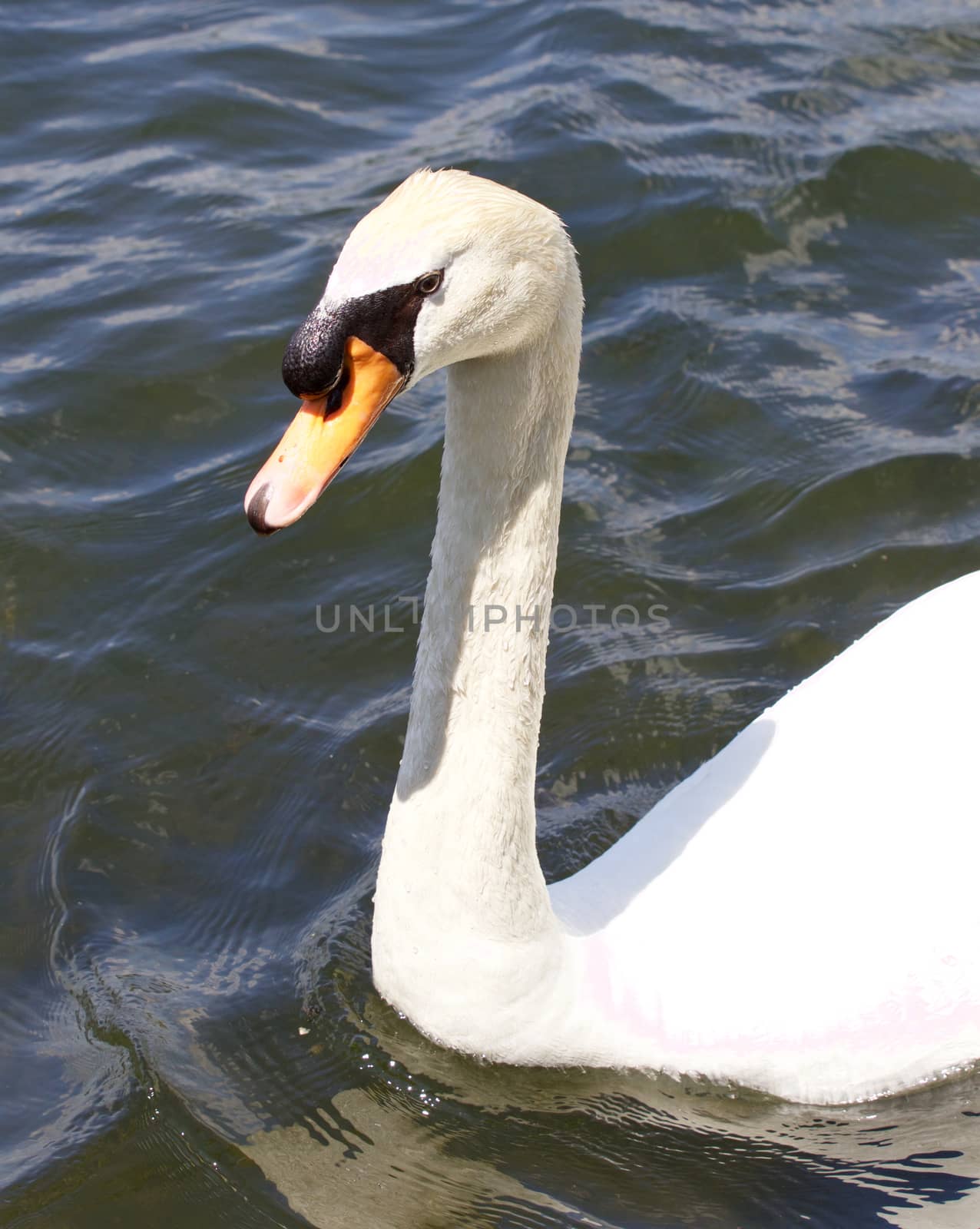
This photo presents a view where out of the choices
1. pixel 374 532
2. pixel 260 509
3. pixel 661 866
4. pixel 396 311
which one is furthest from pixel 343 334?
pixel 374 532

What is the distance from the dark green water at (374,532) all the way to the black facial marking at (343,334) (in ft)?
6.80

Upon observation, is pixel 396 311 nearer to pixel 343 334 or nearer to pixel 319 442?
pixel 343 334

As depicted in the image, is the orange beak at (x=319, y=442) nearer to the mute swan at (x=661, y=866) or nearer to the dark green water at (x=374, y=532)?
the mute swan at (x=661, y=866)

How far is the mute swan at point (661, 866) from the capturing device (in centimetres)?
387

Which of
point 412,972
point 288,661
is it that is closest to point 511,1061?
point 412,972

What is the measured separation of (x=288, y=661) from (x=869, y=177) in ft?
16.5

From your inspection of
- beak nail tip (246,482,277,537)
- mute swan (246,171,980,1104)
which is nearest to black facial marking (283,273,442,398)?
beak nail tip (246,482,277,537)

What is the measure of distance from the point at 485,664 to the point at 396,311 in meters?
1.11

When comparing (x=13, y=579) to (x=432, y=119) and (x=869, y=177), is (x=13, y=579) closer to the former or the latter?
(x=432, y=119)

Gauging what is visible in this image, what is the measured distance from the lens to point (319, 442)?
327cm

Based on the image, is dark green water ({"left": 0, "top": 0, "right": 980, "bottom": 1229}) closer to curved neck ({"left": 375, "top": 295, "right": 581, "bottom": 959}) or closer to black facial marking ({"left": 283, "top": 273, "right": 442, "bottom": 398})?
curved neck ({"left": 375, "top": 295, "right": 581, "bottom": 959})

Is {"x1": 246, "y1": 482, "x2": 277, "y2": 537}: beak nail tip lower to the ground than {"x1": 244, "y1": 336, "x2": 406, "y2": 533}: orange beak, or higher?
lower

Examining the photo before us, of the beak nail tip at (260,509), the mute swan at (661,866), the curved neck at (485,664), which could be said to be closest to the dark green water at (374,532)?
the mute swan at (661,866)

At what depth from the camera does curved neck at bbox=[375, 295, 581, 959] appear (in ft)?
12.1
